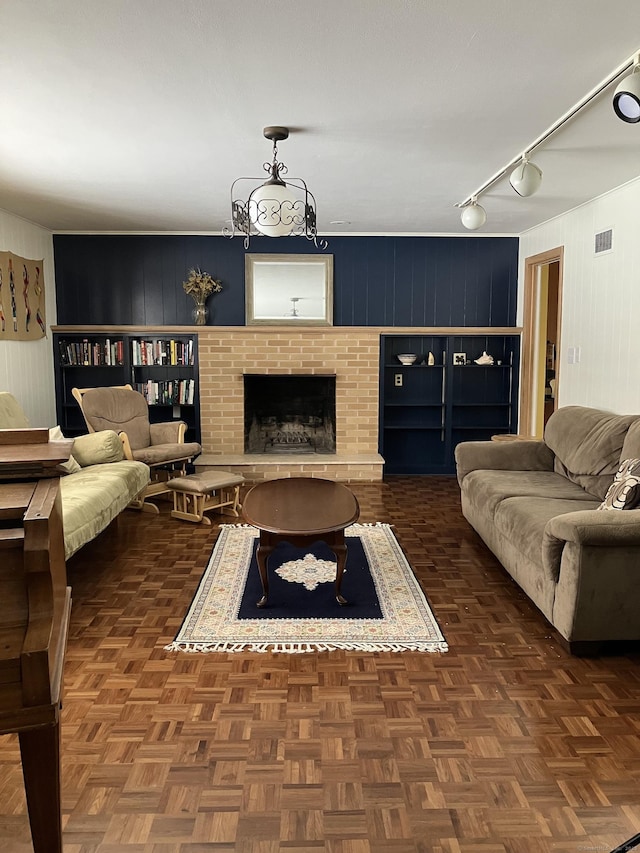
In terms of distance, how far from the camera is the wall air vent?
167 inches

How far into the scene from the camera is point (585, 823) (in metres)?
1.67

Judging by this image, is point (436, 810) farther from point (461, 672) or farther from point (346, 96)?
point (346, 96)

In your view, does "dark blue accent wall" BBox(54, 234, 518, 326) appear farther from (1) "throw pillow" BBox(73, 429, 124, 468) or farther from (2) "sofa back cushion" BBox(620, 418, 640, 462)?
(2) "sofa back cushion" BBox(620, 418, 640, 462)

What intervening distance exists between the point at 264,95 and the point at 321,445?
4.09m

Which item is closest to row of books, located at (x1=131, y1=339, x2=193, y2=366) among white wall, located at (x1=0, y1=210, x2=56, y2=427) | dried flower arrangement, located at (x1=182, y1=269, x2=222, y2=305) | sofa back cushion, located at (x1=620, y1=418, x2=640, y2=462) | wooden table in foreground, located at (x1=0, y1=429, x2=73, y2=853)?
dried flower arrangement, located at (x1=182, y1=269, x2=222, y2=305)

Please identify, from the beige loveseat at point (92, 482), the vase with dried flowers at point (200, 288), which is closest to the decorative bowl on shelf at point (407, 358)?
the vase with dried flowers at point (200, 288)

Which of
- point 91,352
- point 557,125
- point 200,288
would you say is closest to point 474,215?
point 557,125

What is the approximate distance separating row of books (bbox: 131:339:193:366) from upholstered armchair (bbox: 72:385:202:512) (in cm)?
66

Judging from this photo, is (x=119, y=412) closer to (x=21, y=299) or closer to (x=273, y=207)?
(x=21, y=299)

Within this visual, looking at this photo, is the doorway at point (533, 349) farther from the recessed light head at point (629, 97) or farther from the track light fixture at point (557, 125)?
the recessed light head at point (629, 97)

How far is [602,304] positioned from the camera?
4.36m

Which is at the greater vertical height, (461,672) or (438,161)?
(438,161)

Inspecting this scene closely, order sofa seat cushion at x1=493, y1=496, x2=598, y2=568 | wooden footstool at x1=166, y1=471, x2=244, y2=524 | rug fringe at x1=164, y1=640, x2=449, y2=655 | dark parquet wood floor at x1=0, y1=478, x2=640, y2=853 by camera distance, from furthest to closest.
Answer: wooden footstool at x1=166, y1=471, x2=244, y2=524 → sofa seat cushion at x1=493, y1=496, x2=598, y2=568 → rug fringe at x1=164, y1=640, x2=449, y2=655 → dark parquet wood floor at x1=0, y1=478, x2=640, y2=853

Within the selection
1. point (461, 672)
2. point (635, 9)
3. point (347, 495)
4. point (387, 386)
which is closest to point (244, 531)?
point (347, 495)
